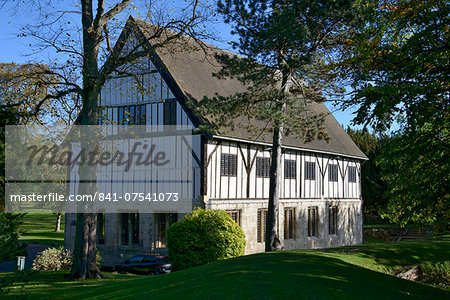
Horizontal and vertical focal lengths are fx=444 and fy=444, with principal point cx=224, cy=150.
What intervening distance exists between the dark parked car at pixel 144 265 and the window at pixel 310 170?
10.7m

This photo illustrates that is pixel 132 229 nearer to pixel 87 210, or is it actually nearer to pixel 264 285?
pixel 87 210

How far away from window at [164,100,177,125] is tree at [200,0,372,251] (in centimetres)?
245

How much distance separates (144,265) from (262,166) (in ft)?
25.0

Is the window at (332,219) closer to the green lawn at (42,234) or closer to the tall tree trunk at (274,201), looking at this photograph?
the tall tree trunk at (274,201)

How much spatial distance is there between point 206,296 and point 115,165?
47.0 feet

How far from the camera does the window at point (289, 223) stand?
23922 millimetres

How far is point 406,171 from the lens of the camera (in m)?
13.8

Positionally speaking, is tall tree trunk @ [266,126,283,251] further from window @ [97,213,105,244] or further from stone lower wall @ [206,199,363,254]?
window @ [97,213,105,244]

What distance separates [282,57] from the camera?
17.2 m

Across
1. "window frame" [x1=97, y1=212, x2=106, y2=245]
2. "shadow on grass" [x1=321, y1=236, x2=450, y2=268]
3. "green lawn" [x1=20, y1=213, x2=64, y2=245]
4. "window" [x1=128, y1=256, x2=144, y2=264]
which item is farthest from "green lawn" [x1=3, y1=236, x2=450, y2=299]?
"green lawn" [x1=20, y1=213, x2=64, y2=245]

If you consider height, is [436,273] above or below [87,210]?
below

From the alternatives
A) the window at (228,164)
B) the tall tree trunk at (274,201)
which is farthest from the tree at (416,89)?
the window at (228,164)

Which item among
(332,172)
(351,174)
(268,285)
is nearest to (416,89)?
(268,285)

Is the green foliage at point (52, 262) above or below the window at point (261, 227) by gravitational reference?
below
